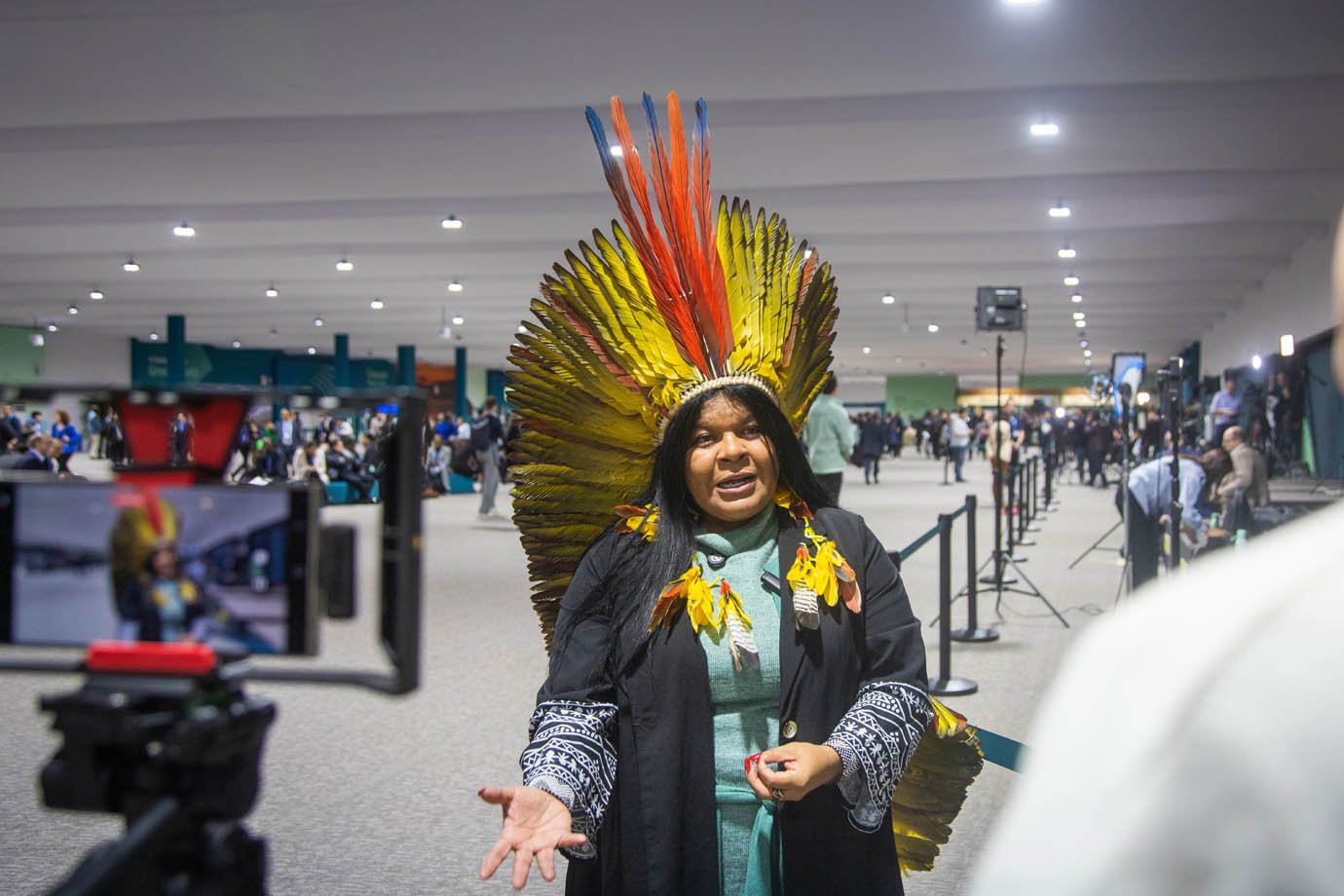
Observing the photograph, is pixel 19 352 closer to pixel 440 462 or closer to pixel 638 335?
pixel 440 462

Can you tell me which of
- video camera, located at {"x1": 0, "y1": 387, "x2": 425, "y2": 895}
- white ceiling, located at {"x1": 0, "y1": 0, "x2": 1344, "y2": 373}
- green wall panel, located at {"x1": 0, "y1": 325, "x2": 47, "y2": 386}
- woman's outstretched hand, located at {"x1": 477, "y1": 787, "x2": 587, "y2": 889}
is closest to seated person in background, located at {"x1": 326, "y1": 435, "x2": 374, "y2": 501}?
video camera, located at {"x1": 0, "y1": 387, "x2": 425, "y2": 895}

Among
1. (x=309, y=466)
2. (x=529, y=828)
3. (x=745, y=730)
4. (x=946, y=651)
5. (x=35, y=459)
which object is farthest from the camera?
(x=35, y=459)

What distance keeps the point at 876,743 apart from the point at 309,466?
1.11 m

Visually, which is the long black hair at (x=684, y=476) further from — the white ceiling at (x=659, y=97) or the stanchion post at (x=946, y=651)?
the white ceiling at (x=659, y=97)

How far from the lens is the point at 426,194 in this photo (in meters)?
11.1

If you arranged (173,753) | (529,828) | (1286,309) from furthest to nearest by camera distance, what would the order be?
(1286,309) < (529,828) < (173,753)

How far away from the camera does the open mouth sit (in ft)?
6.36

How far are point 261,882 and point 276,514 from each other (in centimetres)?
23

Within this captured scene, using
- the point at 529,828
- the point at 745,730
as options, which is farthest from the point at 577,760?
the point at 745,730

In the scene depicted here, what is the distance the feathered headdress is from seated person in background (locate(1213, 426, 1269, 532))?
5491 millimetres

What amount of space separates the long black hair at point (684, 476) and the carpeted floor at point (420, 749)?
1.83 feet

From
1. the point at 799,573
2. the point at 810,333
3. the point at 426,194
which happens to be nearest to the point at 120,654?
the point at 799,573

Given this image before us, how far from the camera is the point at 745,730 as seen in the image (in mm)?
1813

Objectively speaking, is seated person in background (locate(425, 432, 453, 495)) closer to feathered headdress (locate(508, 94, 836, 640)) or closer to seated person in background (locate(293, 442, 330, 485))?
feathered headdress (locate(508, 94, 836, 640))
